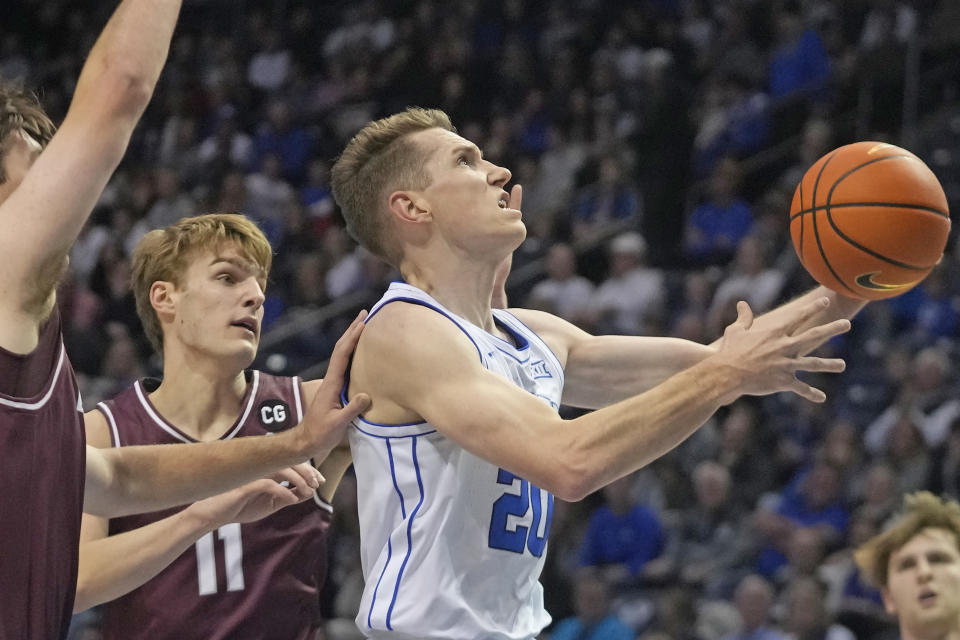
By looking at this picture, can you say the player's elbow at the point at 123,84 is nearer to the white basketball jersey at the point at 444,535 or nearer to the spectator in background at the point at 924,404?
the white basketball jersey at the point at 444,535

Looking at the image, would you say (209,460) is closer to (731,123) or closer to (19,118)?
(19,118)

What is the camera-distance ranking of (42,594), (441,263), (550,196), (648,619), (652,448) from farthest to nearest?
(550,196)
(648,619)
(441,263)
(652,448)
(42,594)

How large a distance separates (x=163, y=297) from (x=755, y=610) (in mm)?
4319

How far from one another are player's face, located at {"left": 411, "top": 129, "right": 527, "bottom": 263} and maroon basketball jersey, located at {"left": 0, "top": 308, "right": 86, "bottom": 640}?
121 centimetres

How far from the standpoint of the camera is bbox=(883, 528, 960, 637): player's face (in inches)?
189

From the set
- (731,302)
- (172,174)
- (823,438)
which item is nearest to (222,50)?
(172,174)

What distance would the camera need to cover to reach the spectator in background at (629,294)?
9.70 m

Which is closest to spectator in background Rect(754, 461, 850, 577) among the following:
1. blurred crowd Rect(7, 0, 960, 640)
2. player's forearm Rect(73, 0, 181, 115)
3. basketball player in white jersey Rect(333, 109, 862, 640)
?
blurred crowd Rect(7, 0, 960, 640)

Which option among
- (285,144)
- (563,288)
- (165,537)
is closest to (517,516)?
(165,537)

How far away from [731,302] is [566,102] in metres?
4.04

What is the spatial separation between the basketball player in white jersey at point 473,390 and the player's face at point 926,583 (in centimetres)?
143

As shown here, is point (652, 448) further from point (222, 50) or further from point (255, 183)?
point (222, 50)

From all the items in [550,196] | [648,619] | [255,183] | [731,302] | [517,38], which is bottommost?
[648,619]

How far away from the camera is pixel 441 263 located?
3.66 m
